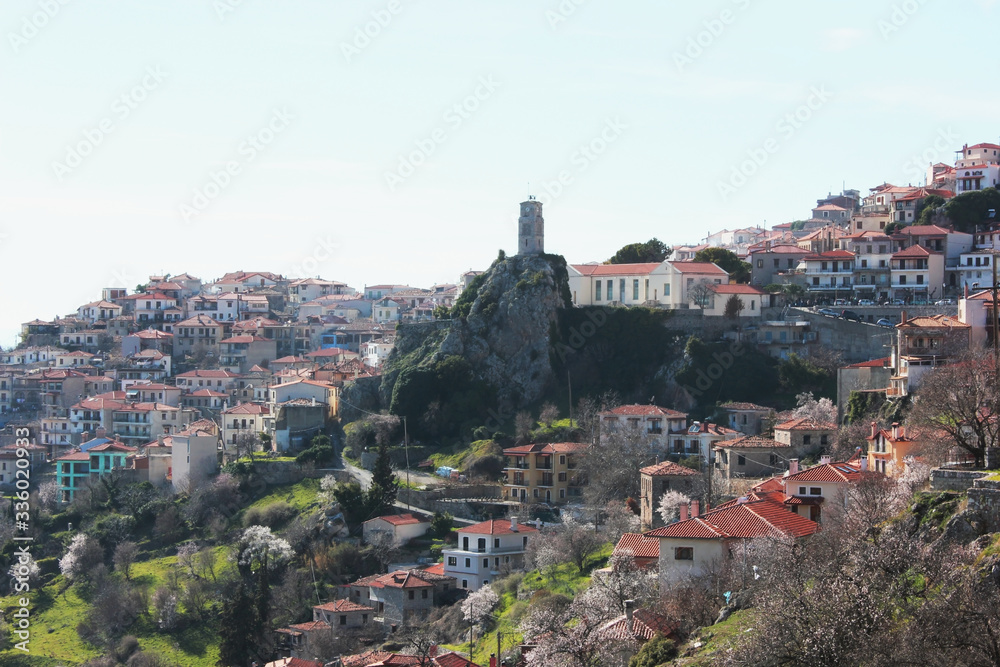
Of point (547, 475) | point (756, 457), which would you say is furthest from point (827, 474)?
point (547, 475)

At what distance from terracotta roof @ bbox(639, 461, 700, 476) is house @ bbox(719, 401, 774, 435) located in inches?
324

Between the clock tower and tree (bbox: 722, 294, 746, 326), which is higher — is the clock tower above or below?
above

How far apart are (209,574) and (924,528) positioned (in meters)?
42.2

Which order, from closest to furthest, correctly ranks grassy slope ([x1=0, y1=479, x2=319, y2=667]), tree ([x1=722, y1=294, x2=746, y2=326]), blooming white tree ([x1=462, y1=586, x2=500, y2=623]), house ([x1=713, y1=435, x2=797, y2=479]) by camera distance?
blooming white tree ([x1=462, y1=586, x2=500, y2=623])
house ([x1=713, y1=435, x2=797, y2=479])
grassy slope ([x1=0, y1=479, x2=319, y2=667])
tree ([x1=722, y1=294, x2=746, y2=326])

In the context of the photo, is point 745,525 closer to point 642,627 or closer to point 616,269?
point 642,627

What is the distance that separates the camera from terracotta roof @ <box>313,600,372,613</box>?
179ft

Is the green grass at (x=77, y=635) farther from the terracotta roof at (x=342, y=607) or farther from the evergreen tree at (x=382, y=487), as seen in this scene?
the evergreen tree at (x=382, y=487)

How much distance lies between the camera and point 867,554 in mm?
28438

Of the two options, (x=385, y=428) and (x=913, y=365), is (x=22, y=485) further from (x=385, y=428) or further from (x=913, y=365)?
(x=913, y=365)

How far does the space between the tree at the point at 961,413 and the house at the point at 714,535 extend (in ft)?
16.0

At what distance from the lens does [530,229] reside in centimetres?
8056

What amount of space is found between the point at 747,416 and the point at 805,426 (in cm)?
818

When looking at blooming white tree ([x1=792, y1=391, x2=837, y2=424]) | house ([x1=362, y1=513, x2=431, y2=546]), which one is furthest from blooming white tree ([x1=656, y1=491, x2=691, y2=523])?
house ([x1=362, y1=513, x2=431, y2=546])

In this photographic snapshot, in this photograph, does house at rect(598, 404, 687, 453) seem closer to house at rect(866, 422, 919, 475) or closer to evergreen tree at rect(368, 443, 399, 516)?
evergreen tree at rect(368, 443, 399, 516)
